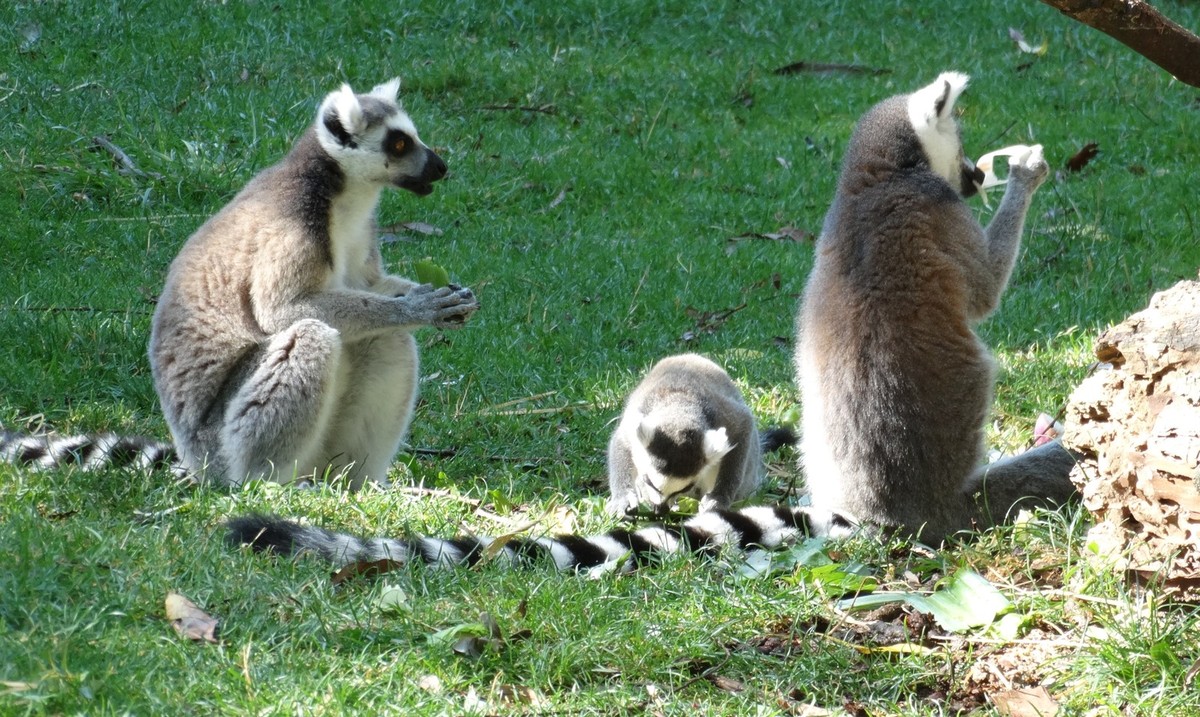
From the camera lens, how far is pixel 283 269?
15.5 feet

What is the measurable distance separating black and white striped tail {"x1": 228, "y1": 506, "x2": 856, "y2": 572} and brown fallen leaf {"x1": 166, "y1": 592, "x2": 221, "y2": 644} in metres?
0.46

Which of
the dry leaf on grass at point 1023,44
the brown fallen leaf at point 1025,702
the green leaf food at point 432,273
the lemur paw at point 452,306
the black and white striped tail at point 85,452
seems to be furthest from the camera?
the dry leaf on grass at point 1023,44

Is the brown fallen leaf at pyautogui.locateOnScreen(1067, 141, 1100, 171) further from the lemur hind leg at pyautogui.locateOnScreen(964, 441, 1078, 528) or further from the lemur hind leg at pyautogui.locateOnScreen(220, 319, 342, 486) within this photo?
the lemur hind leg at pyautogui.locateOnScreen(220, 319, 342, 486)

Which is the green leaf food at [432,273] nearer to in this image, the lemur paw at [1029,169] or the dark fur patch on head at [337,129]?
the dark fur patch on head at [337,129]

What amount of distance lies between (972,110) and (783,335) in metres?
3.80

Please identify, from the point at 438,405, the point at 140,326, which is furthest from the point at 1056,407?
the point at 140,326

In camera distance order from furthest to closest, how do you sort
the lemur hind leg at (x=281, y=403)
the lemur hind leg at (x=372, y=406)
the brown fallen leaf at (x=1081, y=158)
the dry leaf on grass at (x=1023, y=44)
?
the dry leaf on grass at (x=1023, y=44), the brown fallen leaf at (x=1081, y=158), the lemur hind leg at (x=372, y=406), the lemur hind leg at (x=281, y=403)

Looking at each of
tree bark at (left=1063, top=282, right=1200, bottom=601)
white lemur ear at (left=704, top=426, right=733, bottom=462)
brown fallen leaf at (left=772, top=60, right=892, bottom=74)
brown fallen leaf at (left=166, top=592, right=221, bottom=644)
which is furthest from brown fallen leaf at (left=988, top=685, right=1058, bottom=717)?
brown fallen leaf at (left=772, top=60, right=892, bottom=74)

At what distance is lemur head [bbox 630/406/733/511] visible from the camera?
4.75 meters

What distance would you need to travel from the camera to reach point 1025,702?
9.99 ft

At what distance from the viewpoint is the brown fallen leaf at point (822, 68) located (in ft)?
34.6

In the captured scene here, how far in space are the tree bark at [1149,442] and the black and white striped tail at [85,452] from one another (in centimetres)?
314

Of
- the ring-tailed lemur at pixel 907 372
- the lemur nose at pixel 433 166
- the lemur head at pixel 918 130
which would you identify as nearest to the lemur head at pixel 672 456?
the ring-tailed lemur at pixel 907 372

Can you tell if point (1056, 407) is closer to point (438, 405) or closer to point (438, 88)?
point (438, 405)
